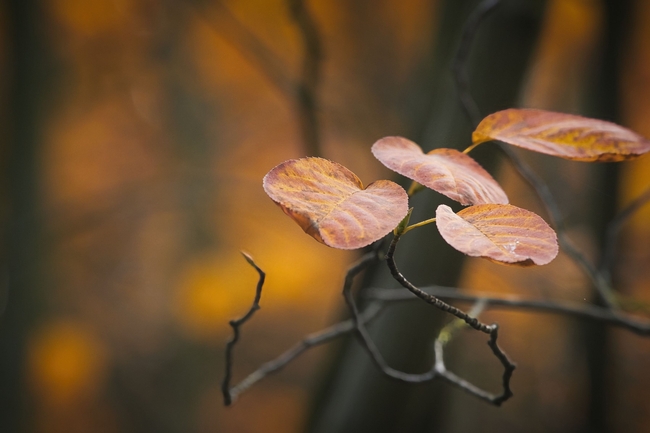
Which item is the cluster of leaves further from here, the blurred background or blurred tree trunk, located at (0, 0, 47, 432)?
blurred tree trunk, located at (0, 0, 47, 432)

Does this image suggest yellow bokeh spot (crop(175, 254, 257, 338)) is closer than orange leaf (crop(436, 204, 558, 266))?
No

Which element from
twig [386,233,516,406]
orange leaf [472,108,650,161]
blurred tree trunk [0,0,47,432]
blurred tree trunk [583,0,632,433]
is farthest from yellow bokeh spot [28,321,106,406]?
blurred tree trunk [583,0,632,433]

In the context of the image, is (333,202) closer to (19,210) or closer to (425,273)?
(425,273)

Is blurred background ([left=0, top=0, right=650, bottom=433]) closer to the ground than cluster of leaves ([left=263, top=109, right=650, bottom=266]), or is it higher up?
closer to the ground

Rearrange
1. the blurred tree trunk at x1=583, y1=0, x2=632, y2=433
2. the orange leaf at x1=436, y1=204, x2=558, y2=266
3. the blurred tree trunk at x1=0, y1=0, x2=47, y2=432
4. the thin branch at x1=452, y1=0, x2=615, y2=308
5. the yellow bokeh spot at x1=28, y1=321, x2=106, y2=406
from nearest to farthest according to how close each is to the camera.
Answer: the orange leaf at x1=436, y1=204, x2=558, y2=266
the thin branch at x1=452, y1=0, x2=615, y2=308
the blurred tree trunk at x1=0, y1=0, x2=47, y2=432
the blurred tree trunk at x1=583, y1=0, x2=632, y2=433
the yellow bokeh spot at x1=28, y1=321, x2=106, y2=406

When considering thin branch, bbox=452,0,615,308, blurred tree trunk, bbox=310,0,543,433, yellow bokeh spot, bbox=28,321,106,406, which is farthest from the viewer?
yellow bokeh spot, bbox=28,321,106,406

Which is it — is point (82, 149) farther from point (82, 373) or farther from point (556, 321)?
point (556, 321)
